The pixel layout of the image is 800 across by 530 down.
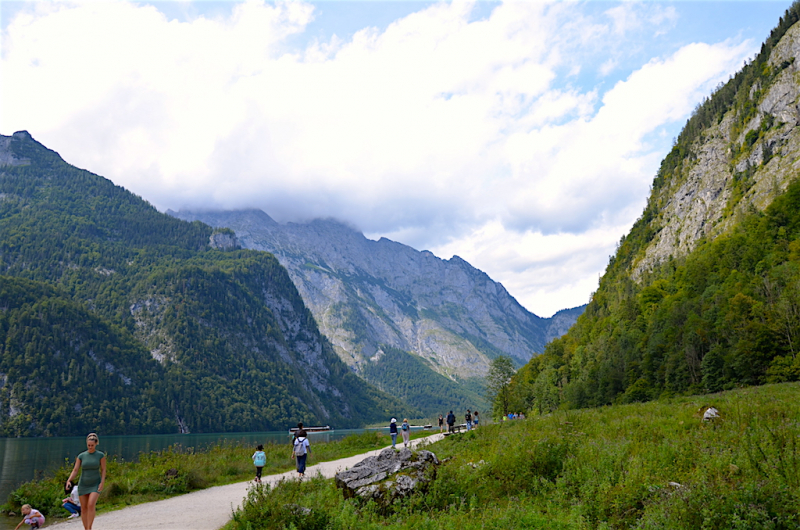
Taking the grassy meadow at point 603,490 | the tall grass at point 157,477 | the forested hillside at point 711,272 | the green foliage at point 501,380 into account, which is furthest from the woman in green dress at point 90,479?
the green foliage at point 501,380

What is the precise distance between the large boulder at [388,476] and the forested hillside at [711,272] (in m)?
47.6

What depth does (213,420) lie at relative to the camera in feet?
656

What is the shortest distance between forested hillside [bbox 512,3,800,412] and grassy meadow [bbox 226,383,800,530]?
1649 inches

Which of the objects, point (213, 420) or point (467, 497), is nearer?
point (467, 497)

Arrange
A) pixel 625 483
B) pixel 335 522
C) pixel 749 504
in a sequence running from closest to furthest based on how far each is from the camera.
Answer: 1. pixel 749 504
2. pixel 335 522
3. pixel 625 483

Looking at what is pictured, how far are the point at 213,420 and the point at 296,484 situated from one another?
20796cm

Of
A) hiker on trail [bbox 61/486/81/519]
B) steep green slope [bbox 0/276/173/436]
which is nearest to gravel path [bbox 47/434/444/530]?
hiker on trail [bbox 61/486/81/519]

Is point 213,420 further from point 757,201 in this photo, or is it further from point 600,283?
point 757,201

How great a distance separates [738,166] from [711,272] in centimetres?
4076

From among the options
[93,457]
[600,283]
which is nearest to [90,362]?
[600,283]

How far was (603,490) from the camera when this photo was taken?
11117 mm

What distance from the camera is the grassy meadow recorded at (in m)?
8.56

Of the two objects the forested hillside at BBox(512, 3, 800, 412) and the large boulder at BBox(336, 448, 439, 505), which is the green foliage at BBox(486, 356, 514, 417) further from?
the large boulder at BBox(336, 448, 439, 505)

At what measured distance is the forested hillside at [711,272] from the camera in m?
57.9
